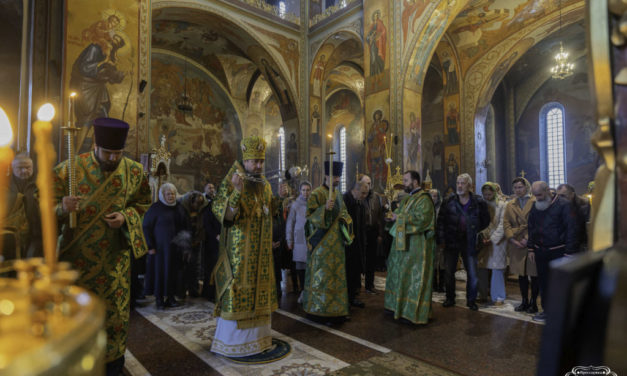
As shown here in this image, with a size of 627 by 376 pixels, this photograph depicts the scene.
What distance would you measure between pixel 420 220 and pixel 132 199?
3.05 metres

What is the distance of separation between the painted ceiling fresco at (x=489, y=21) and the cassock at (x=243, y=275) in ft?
37.3

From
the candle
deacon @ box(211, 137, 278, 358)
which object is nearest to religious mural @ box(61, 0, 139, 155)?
deacon @ box(211, 137, 278, 358)

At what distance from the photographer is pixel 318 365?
2.79m

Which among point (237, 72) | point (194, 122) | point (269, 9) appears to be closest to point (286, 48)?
point (269, 9)

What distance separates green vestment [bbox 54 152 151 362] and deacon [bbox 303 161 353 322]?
2.09 metres

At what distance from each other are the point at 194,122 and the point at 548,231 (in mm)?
16155

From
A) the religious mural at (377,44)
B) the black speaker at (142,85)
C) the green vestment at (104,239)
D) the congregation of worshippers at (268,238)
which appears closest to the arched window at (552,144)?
the religious mural at (377,44)

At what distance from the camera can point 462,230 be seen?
4754 mm

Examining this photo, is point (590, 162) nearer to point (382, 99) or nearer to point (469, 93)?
point (469, 93)

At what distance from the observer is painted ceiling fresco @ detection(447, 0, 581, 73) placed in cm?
1078

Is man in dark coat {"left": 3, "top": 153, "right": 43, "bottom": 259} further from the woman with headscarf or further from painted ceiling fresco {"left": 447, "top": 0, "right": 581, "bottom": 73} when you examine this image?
painted ceiling fresco {"left": 447, "top": 0, "right": 581, "bottom": 73}

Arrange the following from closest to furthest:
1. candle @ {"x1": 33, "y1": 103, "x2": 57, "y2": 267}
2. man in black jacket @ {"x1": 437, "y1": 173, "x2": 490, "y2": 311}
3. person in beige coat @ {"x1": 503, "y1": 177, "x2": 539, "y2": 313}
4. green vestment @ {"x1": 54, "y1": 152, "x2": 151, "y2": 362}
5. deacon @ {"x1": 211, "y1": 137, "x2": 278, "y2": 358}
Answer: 1. candle @ {"x1": 33, "y1": 103, "x2": 57, "y2": 267}
2. green vestment @ {"x1": 54, "y1": 152, "x2": 151, "y2": 362}
3. deacon @ {"x1": 211, "y1": 137, "x2": 278, "y2": 358}
4. person in beige coat @ {"x1": 503, "y1": 177, "x2": 539, "y2": 313}
5. man in black jacket @ {"x1": 437, "y1": 173, "x2": 490, "y2": 311}

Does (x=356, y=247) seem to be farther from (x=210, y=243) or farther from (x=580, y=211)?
(x=580, y=211)

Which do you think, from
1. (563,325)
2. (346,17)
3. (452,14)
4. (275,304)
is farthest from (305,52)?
(563,325)
